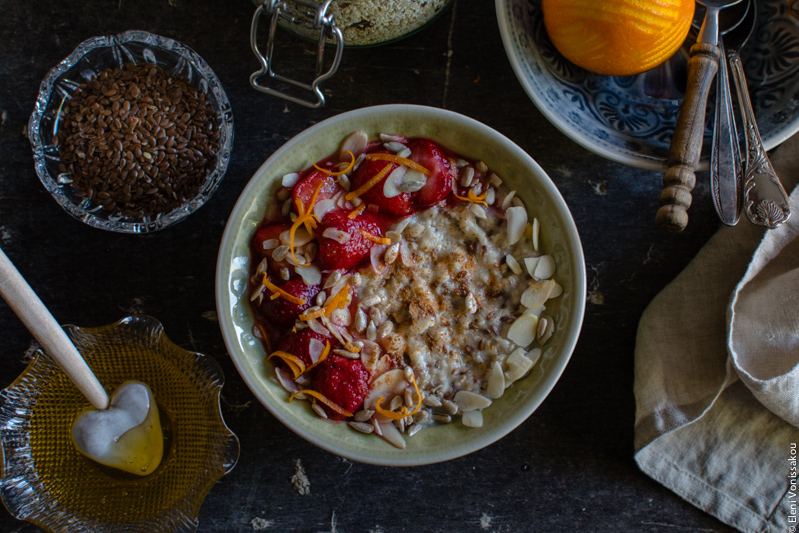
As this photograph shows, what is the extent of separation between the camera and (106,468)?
119 cm

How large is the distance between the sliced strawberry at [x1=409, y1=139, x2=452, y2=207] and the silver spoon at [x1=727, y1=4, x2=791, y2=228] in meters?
0.58

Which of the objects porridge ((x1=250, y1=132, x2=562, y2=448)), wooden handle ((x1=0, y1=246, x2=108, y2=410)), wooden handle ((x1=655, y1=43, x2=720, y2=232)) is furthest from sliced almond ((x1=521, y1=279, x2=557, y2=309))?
wooden handle ((x1=0, y1=246, x2=108, y2=410))

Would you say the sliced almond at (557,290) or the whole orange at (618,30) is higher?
the whole orange at (618,30)

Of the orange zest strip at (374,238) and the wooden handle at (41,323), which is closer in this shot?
the wooden handle at (41,323)

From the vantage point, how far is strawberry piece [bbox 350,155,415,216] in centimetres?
108

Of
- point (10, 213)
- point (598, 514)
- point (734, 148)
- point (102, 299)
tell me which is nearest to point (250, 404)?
point (102, 299)

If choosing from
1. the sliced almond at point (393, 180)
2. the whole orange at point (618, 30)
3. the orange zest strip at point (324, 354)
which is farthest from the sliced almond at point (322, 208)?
the whole orange at point (618, 30)

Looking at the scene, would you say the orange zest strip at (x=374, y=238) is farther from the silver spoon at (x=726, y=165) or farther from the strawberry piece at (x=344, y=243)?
the silver spoon at (x=726, y=165)

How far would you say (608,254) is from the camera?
131 centimetres

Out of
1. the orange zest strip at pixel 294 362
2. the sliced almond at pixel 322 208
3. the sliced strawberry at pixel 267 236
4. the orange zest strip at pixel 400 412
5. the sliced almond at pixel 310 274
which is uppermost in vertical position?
the sliced almond at pixel 322 208

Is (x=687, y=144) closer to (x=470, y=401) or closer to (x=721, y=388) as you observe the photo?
(x=721, y=388)

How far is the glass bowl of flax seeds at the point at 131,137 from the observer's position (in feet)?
3.88

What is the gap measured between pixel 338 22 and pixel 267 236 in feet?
1.38

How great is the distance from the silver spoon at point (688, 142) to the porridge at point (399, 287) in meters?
0.23
